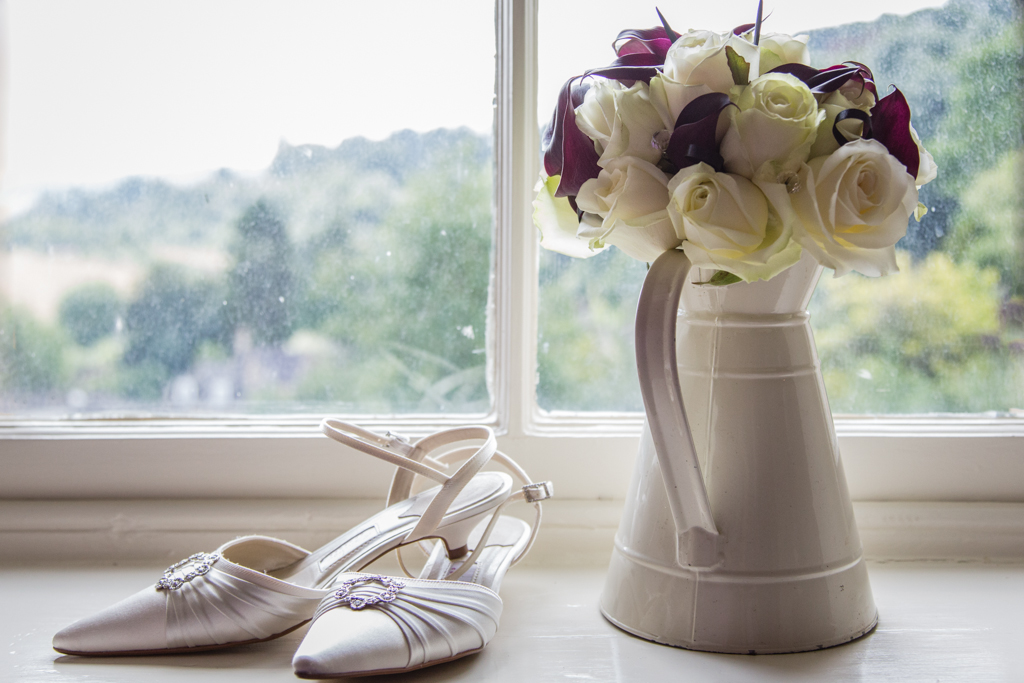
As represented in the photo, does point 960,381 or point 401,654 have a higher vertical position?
point 960,381

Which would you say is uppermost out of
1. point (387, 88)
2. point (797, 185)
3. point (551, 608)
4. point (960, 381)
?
point (387, 88)

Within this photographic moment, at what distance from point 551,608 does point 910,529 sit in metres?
0.38

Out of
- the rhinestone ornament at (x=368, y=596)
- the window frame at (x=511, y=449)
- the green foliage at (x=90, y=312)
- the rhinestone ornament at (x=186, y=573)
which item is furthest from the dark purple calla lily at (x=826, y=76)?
the green foliage at (x=90, y=312)

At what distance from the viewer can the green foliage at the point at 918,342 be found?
0.78 m

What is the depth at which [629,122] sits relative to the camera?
1.50 feet

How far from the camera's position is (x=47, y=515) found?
2.40 feet

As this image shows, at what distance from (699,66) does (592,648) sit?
0.41 meters

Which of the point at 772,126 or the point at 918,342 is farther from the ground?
the point at 772,126

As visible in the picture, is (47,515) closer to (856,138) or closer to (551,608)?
(551,608)

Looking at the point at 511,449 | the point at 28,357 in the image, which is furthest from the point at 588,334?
the point at 28,357

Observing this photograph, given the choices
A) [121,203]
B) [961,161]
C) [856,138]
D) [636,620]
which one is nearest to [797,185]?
[856,138]

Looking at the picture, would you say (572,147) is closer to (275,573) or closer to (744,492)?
(744,492)

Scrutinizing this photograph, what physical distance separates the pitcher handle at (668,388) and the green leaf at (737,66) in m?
0.11

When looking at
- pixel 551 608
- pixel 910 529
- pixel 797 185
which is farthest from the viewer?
pixel 910 529
